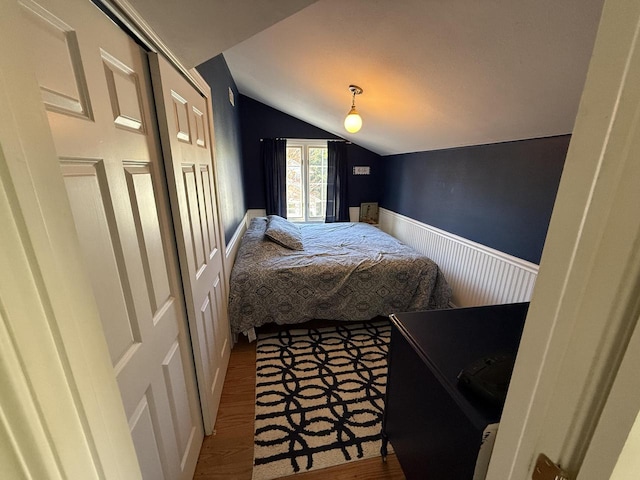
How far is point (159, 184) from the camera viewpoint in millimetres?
1043

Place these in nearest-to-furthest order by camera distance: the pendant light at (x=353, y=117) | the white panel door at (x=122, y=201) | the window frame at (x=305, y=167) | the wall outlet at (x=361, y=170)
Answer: the white panel door at (x=122, y=201) < the pendant light at (x=353, y=117) < the window frame at (x=305, y=167) < the wall outlet at (x=361, y=170)

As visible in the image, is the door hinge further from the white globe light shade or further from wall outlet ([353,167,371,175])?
wall outlet ([353,167,371,175])

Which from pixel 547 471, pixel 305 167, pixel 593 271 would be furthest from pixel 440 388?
pixel 305 167

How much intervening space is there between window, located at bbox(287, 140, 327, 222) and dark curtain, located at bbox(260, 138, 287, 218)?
133mm

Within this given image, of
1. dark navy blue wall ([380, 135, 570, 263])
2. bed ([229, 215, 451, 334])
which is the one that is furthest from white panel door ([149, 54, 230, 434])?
dark navy blue wall ([380, 135, 570, 263])

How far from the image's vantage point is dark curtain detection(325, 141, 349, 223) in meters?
4.57

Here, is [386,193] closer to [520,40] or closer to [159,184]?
[520,40]

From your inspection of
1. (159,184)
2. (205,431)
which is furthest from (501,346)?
(205,431)

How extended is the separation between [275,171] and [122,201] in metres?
3.85

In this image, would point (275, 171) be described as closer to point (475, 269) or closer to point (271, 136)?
point (271, 136)

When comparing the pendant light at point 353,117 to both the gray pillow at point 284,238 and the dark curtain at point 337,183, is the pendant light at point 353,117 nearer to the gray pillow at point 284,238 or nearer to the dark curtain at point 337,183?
the gray pillow at point 284,238

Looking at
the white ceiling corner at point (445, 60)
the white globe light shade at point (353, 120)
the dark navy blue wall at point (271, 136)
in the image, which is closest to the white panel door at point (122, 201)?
the white ceiling corner at point (445, 60)

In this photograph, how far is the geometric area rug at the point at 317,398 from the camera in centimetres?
146

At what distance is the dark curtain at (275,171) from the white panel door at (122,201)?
11.5 ft
